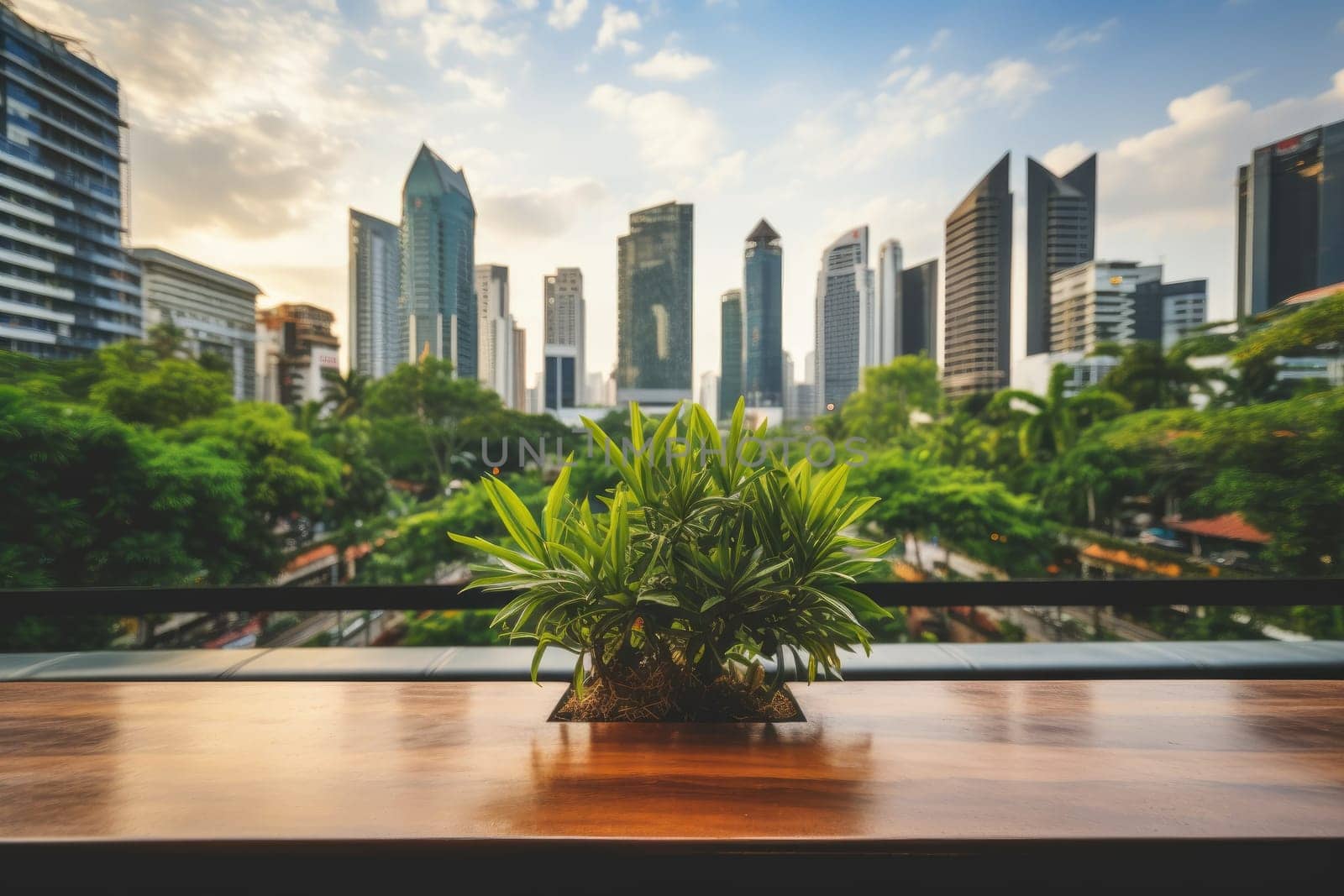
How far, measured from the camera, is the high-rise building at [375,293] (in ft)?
12.7

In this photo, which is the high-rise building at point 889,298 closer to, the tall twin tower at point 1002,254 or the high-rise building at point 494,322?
the tall twin tower at point 1002,254

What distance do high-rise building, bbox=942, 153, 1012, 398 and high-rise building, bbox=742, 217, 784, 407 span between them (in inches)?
47.8

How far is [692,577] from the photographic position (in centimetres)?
108

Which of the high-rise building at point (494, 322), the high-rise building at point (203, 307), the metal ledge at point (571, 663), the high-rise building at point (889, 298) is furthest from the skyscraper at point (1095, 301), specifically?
the high-rise building at point (203, 307)

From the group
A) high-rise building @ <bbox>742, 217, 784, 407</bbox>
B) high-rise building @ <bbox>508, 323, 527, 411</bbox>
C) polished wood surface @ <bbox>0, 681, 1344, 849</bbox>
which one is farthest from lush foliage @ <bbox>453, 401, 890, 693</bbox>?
high-rise building @ <bbox>508, 323, 527, 411</bbox>

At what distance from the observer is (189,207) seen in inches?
140

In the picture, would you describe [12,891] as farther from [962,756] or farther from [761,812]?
[962,756]

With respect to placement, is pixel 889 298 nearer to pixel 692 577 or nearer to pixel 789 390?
pixel 789 390

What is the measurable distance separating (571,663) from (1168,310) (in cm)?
436

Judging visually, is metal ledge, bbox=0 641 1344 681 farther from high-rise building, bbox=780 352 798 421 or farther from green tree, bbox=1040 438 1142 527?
green tree, bbox=1040 438 1142 527

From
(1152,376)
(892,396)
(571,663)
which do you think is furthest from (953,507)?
(571,663)

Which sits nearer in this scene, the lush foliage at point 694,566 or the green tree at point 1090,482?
the lush foliage at point 694,566

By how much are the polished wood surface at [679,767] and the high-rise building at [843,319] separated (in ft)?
9.56

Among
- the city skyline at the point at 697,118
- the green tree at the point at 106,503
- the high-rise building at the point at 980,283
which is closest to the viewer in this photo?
the green tree at the point at 106,503
